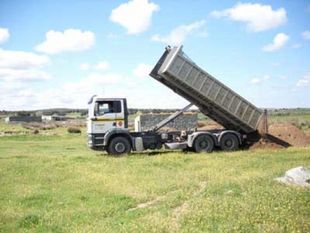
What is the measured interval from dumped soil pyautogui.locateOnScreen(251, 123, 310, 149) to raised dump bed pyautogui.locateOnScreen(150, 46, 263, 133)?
0.91 meters

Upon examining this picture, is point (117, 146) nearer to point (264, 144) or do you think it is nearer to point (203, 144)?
point (203, 144)

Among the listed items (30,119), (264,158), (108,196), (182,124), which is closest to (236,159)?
(264,158)

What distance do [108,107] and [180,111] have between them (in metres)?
3.58

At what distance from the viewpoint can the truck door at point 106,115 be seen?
24469mm

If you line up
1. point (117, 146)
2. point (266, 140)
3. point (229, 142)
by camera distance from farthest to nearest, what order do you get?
point (266, 140)
point (229, 142)
point (117, 146)

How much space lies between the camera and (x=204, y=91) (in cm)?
2353

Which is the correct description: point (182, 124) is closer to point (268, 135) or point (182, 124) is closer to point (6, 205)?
point (268, 135)

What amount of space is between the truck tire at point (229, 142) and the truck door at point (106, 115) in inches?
206

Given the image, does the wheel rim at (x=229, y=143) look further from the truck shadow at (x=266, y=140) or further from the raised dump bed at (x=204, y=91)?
the truck shadow at (x=266, y=140)

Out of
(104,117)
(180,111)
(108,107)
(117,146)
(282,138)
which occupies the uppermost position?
(108,107)

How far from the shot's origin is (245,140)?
85.8 ft

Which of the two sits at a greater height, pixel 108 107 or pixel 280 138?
pixel 108 107

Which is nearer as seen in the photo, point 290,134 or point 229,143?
point 229,143

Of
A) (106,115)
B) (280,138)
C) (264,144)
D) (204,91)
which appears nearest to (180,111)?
(204,91)
